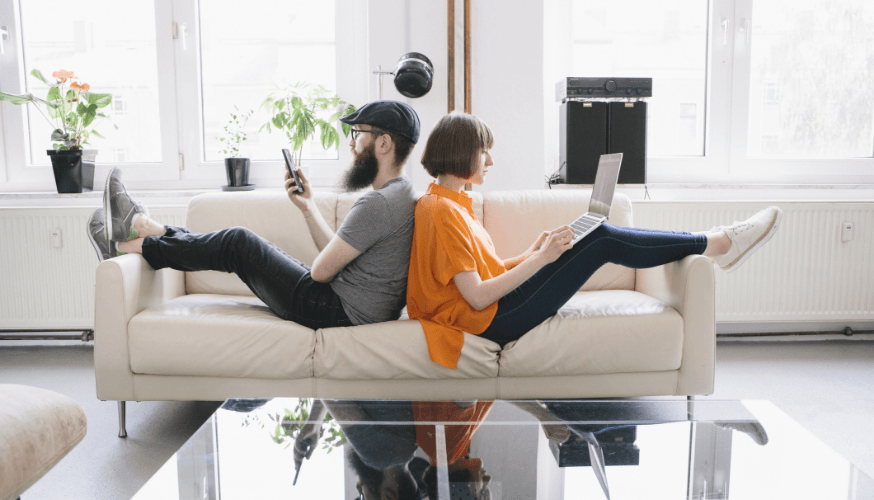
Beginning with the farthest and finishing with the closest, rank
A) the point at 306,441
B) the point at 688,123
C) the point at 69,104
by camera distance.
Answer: the point at 688,123 < the point at 69,104 < the point at 306,441

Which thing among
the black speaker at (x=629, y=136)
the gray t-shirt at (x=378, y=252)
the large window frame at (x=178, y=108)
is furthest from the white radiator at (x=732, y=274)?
the gray t-shirt at (x=378, y=252)

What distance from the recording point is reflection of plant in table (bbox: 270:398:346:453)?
3.71ft

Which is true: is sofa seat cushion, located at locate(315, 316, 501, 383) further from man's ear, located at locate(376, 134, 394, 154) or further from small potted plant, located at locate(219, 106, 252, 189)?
small potted plant, located at locate(219, 106, 252, 189)

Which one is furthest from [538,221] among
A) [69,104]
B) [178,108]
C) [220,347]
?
[69,104]

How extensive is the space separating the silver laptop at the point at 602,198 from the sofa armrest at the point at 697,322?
31 centimetres

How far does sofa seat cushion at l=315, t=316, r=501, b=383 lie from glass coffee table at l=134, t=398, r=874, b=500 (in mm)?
506

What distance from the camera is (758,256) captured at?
117 inches

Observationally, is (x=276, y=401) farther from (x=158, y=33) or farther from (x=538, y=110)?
(x=158, y=33)

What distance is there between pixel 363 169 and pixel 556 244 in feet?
2.06

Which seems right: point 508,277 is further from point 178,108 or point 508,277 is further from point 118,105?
point 118,105

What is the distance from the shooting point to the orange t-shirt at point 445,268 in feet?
5.58

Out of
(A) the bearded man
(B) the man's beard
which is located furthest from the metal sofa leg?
(B) the man's beard

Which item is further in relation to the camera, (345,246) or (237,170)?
(237,170)

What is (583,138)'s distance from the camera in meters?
2.87
